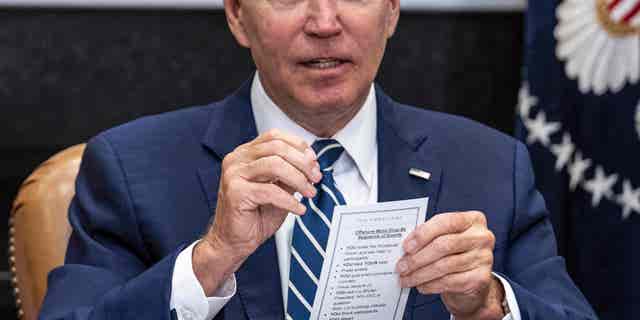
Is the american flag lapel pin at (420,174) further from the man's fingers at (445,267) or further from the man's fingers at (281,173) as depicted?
the man's fingers at (281,173)

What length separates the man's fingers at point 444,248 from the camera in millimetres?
1962

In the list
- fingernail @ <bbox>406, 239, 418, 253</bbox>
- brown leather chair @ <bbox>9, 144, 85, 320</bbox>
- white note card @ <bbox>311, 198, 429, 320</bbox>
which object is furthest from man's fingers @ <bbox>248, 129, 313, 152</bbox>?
brown leather chair @ <bbox>9, 144, 85, 320</bbox>

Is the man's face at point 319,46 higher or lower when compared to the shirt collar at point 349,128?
higher

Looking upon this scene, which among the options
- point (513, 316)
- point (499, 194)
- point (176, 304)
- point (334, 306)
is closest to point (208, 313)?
point (176, 304)

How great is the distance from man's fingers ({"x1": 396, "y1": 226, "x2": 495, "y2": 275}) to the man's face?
484mm

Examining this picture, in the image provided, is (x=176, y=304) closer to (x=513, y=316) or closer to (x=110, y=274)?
(x=110, y=274)

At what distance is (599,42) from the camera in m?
3.39

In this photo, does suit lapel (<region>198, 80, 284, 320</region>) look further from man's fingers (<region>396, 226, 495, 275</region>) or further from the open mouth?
man's fingers (<region>396, 226, 495, 275</region>)

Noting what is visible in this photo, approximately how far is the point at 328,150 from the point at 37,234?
80 cm

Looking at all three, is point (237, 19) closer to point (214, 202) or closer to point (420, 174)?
point (214, 202)

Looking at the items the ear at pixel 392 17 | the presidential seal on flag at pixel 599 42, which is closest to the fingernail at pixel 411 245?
the ear at pixel 392 17

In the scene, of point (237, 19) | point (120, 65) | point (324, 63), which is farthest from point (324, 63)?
point (120, 65)

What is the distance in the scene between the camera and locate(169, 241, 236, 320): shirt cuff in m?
2.07

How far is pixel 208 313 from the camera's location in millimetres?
2096
